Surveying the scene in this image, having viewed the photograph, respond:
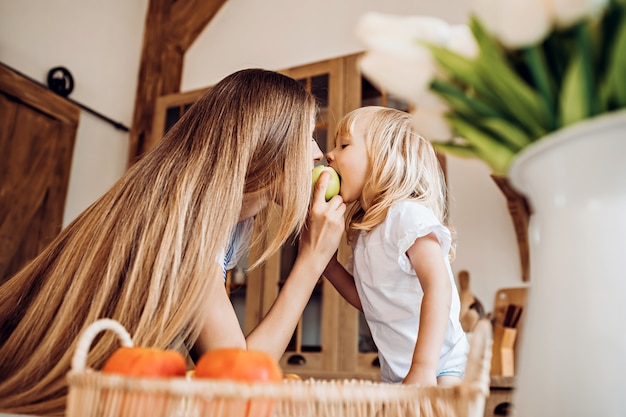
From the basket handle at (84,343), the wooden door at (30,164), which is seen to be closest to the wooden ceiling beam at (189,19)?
the wooden door at (30,164)

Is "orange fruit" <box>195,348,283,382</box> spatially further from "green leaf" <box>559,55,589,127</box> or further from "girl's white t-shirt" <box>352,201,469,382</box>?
"girl's white t-shirt" <box>352,201,469,382</box>

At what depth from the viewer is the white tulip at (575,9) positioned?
1.09 feet

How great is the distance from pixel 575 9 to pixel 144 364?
15.2 inches

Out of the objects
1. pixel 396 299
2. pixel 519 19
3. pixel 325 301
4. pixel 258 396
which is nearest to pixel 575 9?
pixel 519 19

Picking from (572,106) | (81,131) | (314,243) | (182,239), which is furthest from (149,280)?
(81,131)

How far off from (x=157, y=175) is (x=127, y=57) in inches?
109

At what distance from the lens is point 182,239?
0.87 meters

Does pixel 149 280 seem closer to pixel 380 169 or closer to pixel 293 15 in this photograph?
pixel 380 169

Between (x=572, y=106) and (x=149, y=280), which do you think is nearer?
(x=572, y=106)

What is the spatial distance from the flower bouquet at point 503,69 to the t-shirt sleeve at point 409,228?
0.72 meters

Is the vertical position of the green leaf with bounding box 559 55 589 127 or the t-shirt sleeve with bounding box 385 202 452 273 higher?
the t-shirt sleeve with bounding box 385 202 452 273

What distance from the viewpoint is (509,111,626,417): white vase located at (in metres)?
0.33

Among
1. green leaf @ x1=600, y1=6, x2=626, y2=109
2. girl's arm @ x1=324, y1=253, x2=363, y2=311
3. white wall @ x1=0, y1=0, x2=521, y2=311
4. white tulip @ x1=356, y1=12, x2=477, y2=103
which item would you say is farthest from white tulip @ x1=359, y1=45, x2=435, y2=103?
white wall @ x1=0, y1=0, x2=521, y2=311

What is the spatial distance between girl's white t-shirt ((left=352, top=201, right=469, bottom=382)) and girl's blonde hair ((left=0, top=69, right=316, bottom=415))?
216 millimetres
